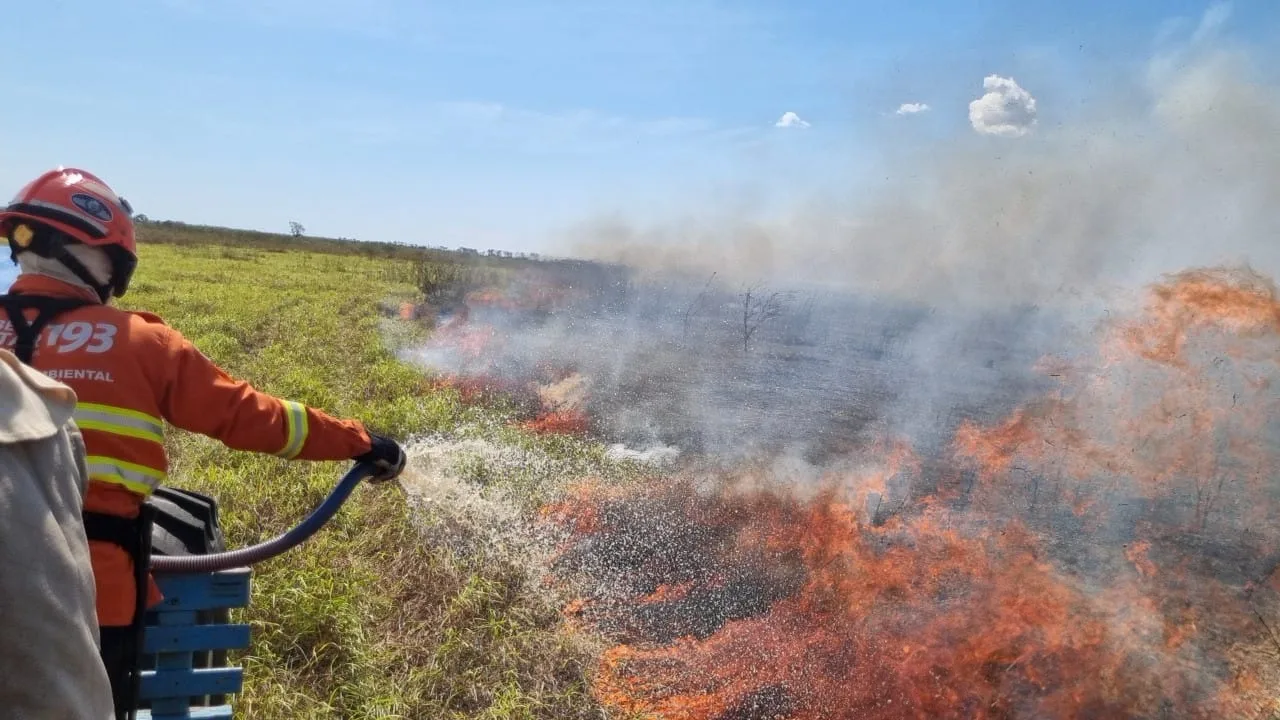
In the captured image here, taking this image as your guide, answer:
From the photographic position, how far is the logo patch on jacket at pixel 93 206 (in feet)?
7.80

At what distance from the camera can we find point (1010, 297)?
29.4 m

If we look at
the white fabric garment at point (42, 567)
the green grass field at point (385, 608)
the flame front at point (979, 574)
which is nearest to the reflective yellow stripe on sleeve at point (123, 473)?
the white fabric garment at point (42, 567)

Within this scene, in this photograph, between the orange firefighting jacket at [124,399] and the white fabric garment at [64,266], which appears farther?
the white fabric garment at [64,266]

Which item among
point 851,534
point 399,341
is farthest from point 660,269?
point 851,534

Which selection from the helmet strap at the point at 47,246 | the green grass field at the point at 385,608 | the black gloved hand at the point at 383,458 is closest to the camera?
the helmet strap at the point at 47,246

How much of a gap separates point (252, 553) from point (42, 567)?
5.62 ft

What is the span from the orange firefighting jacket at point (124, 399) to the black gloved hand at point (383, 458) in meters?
0.46

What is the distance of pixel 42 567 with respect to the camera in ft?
3.34

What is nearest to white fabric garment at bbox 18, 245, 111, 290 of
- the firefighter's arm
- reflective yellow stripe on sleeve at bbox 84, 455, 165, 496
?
the firefighter's arm

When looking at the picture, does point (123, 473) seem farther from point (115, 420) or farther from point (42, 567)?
point (42, 567)

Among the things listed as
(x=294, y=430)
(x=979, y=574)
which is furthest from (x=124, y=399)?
(x=979, y=574)

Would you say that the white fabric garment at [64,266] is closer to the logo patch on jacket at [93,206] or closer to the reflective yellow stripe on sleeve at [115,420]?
the logo patch on jacket at [93,206]

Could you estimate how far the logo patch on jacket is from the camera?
2.38 meters

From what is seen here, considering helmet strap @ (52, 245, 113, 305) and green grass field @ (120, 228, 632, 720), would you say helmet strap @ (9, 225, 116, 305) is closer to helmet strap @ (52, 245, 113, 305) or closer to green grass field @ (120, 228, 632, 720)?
helmet strap @ (52, 245, 113, 305)
